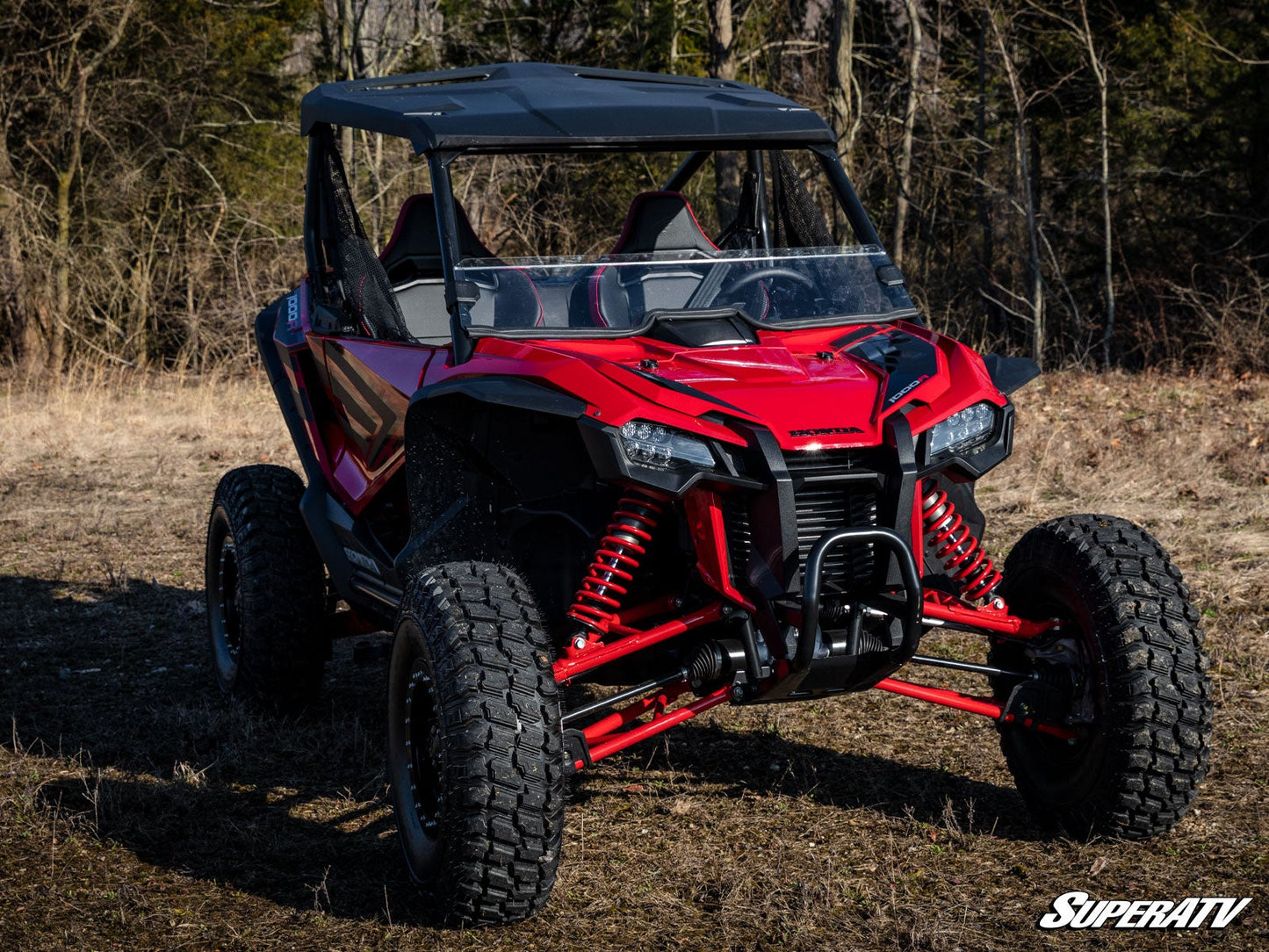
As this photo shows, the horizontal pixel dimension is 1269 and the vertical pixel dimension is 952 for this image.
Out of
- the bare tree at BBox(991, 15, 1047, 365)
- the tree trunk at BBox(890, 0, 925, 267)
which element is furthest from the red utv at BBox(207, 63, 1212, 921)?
the tree trunk at BBox(890, 0, 925, 267)

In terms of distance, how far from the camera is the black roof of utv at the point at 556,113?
14.5ft

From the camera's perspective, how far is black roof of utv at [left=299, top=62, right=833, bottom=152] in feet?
14.5

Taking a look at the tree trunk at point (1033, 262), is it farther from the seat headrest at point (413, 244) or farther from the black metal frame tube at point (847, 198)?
the black metal frame tube at point (847, 198)

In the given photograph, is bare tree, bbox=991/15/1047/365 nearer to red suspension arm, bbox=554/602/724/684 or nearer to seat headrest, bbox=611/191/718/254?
seat headrest, bbox=611/191/718/254

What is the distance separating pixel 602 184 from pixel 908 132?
4520 mm

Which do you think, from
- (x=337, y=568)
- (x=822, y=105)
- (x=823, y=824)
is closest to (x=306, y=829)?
(x=337, y=568)

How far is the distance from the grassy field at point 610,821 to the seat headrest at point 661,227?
Result: 184cm

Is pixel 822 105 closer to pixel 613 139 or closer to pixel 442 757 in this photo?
pixel 613 139

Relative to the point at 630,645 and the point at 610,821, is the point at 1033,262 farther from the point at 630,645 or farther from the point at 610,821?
the point at 630,645

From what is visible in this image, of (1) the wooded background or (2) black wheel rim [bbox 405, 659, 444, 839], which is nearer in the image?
(2) black wheel rim [bbox 405, 659, 444, 839]

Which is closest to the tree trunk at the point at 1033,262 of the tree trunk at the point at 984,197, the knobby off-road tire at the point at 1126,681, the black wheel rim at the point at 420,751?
the tree trunk at the point at 984,197

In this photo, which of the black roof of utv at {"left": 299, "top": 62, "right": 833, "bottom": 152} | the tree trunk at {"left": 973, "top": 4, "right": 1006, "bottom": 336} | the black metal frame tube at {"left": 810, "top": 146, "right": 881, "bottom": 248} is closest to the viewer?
the black roof of utv at {"left": 299, "top": 62, "right": 833, "bottom": 152}

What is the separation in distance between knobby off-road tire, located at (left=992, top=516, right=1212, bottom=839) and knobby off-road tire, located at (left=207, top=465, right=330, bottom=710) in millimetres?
2812

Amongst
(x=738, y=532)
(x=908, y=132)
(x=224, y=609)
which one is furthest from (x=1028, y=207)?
(x=738, y=532)
